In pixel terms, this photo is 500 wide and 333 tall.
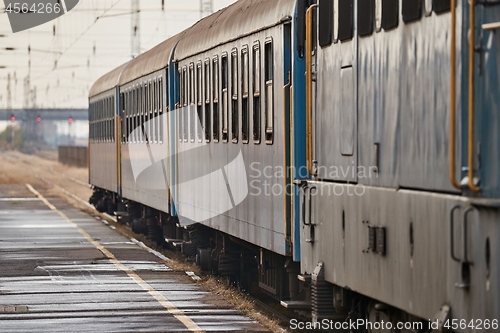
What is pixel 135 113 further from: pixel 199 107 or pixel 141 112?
pixel 199 107

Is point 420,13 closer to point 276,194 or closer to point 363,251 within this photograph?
point 363,251

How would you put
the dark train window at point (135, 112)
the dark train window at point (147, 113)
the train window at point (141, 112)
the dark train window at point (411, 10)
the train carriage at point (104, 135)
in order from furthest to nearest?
the train carriage at point (104, 135), the dark train window at point (135, 112), the train window at point (141, 112), the dark train window at point (147, 113), the dark train window at point (411, 10)

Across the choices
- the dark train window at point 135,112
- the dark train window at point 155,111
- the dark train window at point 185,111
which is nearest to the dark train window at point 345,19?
the dark train window at point 185,111

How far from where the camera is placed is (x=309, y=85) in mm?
10766

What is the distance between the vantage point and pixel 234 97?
14.8 m

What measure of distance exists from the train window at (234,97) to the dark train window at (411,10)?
655 centimetres

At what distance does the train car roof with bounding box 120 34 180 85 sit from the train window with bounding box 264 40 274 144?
725 centimetres

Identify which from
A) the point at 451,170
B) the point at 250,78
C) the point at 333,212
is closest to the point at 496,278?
the point at 451,170

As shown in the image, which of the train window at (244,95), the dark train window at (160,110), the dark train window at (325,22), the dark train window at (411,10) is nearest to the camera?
the dark train window at (411,10)

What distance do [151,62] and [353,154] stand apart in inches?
539

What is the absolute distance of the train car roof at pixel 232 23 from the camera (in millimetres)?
12391

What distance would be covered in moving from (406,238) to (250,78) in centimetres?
602

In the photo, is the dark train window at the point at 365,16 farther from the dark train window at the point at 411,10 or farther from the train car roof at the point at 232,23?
the train car roof at the point at 232,23

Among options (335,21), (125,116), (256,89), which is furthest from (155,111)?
(335,21)
